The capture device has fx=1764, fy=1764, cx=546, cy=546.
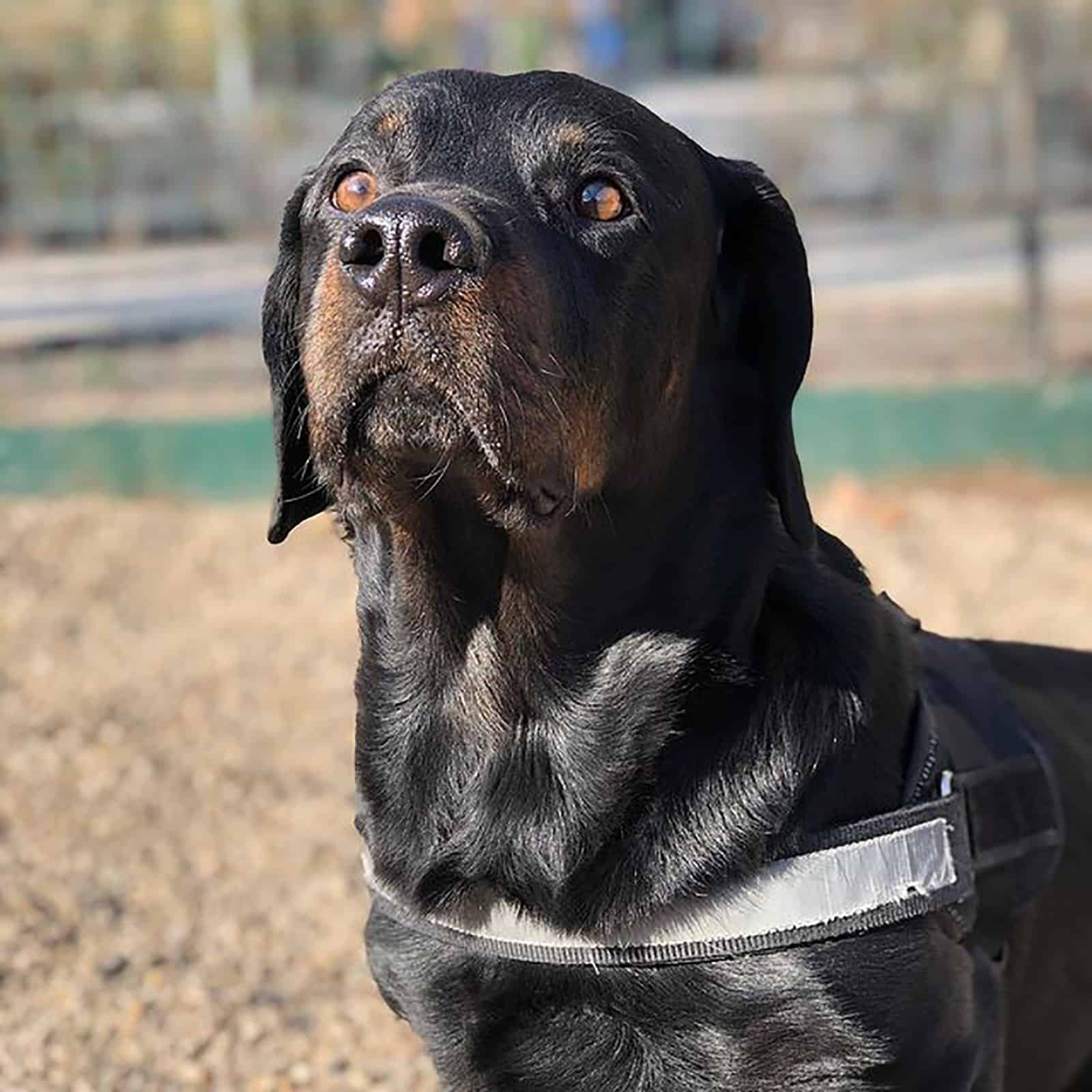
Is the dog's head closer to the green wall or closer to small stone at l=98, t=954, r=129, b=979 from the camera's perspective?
small stone at l=98, t=954, r=129, b=979

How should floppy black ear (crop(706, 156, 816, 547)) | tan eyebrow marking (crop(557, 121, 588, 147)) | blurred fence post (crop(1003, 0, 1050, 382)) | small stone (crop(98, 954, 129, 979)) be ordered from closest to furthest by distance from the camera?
tan eyebrow marking (crop(557, 121, 588, 147)), floppy black ear (crop(706, 156, 816, 547)), small stone (crop(98, 954, 129, 979)), blurred fence post (crop(1003, 0, 1050, 382))

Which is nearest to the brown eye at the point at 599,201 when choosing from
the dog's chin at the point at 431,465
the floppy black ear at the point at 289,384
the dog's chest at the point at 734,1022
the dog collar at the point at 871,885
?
the dog's chin at the point at 431,465

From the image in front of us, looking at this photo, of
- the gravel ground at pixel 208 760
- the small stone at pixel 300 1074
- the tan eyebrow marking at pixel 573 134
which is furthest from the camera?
the gravel ground at pixel 208 760

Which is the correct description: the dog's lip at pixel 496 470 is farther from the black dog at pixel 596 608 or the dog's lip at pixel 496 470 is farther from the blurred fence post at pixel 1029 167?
the blurred fence post at pixel 1029 167

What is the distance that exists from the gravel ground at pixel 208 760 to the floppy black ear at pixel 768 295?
5.80ft

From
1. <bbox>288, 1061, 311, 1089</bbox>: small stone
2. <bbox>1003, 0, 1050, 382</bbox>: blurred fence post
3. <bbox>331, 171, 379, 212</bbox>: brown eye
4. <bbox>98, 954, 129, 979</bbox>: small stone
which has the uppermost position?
<bbox>331, 171, 379, 212</bbox>: brown eye

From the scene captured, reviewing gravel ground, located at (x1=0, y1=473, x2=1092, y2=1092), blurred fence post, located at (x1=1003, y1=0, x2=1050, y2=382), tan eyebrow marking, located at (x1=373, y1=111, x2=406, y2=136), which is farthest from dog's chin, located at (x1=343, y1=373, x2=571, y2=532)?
blurred fence post, located at (x1=1003, y1=0, x2=1050, y2=382)

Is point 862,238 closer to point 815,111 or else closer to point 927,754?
point 815,111

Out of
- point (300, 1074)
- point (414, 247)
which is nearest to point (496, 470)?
point (414, 247)

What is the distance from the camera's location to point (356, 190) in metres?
2.53

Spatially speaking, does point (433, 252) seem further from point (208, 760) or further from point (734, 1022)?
point (208, 760)

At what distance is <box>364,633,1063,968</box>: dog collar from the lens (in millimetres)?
2363

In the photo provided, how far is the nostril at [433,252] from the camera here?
7.00ft

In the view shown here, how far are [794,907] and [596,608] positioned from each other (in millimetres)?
518
